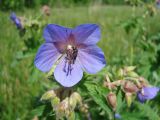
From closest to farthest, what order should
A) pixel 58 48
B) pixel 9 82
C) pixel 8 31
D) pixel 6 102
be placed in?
pixel 58 48
pixel 6 102
pixel 9 82
pixel 8 31

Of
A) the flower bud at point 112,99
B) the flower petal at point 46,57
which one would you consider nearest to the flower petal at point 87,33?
the flower petal at point 46,57

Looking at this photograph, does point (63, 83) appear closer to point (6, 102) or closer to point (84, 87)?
point (84, 87)

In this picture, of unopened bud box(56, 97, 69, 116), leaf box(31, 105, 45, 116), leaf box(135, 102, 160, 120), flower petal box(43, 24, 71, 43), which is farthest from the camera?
leaf box(135, 102, 160, 120)

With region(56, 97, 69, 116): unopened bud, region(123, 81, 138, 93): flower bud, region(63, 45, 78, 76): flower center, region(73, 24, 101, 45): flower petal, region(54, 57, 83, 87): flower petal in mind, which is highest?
region(73, 24, 101, 45): flower petal

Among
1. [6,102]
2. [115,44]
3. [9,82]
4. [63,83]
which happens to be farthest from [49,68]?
[115,44]

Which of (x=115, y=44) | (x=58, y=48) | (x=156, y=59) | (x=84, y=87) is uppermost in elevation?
(x=58, y=48)

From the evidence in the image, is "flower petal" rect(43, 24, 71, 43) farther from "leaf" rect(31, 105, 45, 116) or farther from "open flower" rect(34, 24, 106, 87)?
"leaf" rect(31, 105, 45, 116)

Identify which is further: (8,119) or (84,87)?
(8,119)

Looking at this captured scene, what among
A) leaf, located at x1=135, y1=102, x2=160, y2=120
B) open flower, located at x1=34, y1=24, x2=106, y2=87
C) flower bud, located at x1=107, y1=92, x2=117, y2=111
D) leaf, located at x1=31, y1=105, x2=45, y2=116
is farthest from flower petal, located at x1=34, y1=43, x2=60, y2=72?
leaf, located at x1=135, y1=102, x2=160, y2=120

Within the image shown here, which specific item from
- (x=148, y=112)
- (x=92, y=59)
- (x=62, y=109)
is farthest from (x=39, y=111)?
(x=148, y=112)

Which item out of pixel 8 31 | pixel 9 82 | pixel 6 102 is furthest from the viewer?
pixel 8 31
